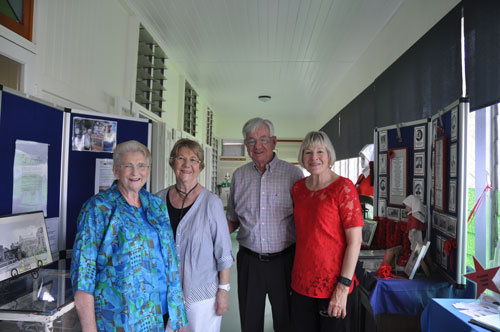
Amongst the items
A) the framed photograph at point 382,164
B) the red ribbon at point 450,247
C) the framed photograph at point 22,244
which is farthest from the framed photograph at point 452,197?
the framed photograph at point 22,244

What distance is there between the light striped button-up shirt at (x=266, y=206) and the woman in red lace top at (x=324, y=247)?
19cm

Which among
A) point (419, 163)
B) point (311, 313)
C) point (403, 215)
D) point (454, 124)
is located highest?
point (454, 124)

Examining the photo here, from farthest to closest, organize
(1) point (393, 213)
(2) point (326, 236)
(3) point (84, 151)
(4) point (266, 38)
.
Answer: (4) point (266, 38), (1) point (393, 213), (3) point (84, 151), (2) point (326, 236)

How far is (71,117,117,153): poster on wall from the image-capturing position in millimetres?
2609

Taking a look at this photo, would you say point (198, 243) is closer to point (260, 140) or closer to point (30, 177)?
point (260, 140)

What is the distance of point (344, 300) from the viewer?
1.75 meters

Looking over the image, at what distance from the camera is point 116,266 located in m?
1.39

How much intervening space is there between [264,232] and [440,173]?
133cm

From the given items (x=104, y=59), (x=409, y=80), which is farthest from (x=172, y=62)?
(x=409, y=80)

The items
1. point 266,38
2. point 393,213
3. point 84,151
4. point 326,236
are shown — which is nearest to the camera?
point 326,236

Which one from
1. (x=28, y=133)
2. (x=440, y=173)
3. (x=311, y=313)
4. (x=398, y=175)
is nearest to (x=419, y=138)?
(x=398, y=175)

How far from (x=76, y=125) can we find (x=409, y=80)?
3.24m

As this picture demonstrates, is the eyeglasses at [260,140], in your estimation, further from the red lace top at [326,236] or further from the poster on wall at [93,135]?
the poster on wall at [93,135]

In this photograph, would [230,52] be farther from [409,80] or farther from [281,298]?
[281,298]
